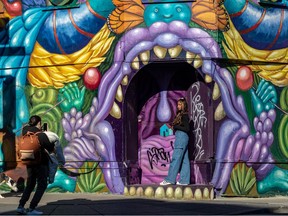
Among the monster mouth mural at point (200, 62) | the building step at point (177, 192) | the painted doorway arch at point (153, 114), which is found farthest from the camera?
the painted doorway arch at point (153, 114)

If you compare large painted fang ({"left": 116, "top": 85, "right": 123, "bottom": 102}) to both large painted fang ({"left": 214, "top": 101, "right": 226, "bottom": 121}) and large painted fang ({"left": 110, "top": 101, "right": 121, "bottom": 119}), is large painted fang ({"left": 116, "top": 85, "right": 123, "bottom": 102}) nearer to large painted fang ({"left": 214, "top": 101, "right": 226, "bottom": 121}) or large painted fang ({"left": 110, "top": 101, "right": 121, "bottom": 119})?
large painted fang ({"left": 110, "top": 101, "right": 121, "bottom": 119})

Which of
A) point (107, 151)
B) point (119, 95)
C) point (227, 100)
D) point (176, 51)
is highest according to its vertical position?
point (176, 51)

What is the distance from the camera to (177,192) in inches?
585

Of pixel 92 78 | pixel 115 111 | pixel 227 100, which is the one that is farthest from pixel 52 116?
pixel 227 100

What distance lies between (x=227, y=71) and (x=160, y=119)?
6.20ft

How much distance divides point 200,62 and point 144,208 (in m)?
3.81

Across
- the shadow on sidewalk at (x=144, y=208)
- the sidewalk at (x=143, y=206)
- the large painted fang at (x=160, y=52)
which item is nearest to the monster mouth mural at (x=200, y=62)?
the large painted fang at (x=160, y=52)

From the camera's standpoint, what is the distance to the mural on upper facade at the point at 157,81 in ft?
50.4

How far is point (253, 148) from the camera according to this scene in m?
15.5

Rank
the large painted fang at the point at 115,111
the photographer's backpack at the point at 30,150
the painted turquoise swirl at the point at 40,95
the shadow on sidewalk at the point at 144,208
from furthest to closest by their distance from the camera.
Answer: the painted turquoise swirl at the point at 40,95 < the large painted fang at the point at 115,111 < the shadow on sidewalk at the point at 144,208 < the photographer's backpack at the point at 30,150

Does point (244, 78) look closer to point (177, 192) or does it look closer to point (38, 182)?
point (177, 192)

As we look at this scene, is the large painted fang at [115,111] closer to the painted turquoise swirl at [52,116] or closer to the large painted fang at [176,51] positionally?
the painted turquoise swirl at [52,116]

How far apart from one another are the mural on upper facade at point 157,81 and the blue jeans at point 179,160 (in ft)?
1.46

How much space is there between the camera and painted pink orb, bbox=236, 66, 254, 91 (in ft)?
51.0
